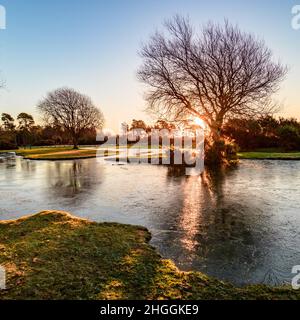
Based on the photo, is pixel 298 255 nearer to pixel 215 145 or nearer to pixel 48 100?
pixel 215 145

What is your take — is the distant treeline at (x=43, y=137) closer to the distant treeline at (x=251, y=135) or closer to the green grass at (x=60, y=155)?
the distant treeline at (x=251, y=135)

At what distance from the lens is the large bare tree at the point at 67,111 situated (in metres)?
45.1

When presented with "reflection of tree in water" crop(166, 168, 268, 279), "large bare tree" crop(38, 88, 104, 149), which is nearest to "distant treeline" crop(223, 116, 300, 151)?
"reflection of tree in water" crop(166, 168, 268, 279)

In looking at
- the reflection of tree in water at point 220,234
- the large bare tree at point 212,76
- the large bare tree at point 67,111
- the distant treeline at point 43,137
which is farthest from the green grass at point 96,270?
the distant treeline at point 43,137

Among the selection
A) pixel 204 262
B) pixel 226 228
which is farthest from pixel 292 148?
pixel 204 262

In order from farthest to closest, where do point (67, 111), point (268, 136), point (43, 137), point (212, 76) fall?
point (43, 137)
point (67, 111)
point (268, 136)
point (212, 76)

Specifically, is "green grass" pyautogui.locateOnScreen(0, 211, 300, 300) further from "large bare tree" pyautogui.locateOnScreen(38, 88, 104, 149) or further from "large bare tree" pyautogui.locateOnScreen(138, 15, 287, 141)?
"large bare tree" pyautogui.locateOnScreen(38, 88, 104, 149)

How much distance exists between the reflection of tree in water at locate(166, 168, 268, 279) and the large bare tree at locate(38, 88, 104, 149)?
39227mm

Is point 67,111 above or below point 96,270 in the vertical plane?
above

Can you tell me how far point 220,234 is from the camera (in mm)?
5270

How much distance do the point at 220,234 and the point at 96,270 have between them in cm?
262

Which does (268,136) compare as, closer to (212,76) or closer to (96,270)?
(212,76)

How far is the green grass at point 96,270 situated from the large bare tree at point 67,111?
40.8m

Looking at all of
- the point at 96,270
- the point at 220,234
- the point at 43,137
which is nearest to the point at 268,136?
the point at 220,234
